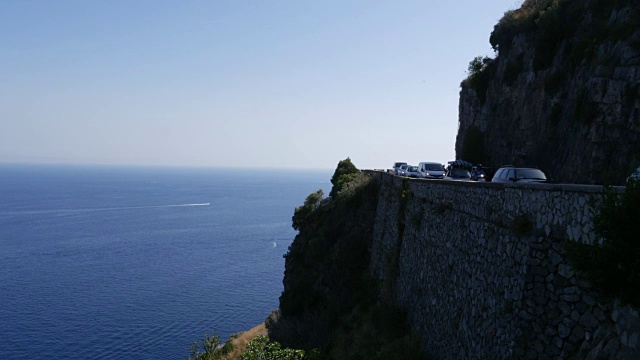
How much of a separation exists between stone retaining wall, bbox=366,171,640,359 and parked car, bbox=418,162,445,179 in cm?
1701

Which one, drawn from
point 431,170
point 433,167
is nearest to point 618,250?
point 431,170

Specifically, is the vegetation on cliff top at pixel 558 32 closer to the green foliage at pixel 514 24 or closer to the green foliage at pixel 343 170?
the green foliage at pixel 514 24

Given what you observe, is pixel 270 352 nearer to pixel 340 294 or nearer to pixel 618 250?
pixel 340 294

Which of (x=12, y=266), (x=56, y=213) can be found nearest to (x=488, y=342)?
(x=12, y=266)

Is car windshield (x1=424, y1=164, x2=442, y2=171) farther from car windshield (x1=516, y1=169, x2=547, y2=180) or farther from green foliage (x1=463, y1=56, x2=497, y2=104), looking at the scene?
car windshield (x1=516, y1=169, x2=547, y2=180)

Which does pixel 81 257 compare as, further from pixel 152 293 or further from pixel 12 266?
pixel 152 293

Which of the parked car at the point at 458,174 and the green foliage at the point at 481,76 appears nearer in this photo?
the parked car at the point at 458,174

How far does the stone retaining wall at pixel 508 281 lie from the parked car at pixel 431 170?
1701 cm

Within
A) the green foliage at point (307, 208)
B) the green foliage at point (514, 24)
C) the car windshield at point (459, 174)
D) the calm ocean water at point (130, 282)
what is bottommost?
the calm ocean water at point (130, 282)

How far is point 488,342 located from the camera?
1182cm

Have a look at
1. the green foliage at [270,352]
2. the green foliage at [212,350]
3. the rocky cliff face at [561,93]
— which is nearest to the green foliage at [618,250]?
the rocky cliff face at [561,93]

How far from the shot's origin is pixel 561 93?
99.6ft

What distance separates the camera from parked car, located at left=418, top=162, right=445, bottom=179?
36906mm

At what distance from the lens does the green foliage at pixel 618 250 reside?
7648 mm
